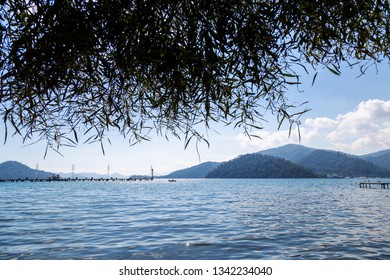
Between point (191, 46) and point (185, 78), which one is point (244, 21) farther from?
point (185, 78)

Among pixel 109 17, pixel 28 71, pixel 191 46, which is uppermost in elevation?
pixel 109 17

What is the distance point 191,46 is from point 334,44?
1.51 m

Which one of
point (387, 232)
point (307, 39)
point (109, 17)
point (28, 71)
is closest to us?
point (28, 71)

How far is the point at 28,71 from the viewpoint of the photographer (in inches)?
93.6

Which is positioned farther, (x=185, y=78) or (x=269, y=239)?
(x=269, y=239)

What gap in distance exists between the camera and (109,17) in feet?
8.80

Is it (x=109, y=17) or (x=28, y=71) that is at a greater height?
(x=109, y=17)

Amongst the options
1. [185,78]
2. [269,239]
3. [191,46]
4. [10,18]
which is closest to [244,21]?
[191,46]
